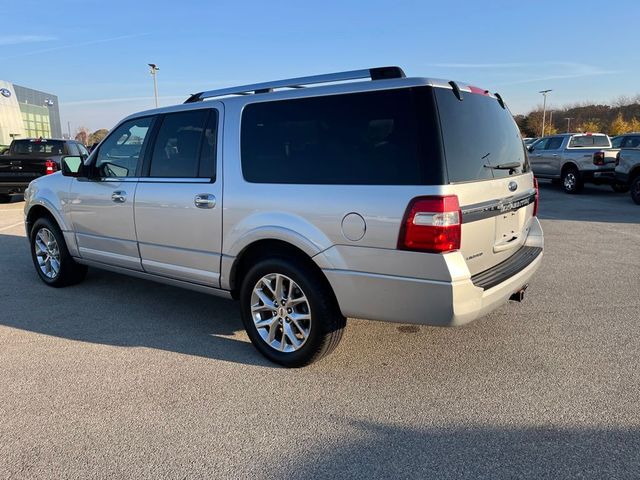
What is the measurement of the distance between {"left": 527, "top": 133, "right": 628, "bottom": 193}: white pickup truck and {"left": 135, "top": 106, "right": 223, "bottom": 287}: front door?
40.8ft

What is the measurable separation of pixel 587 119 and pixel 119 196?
7356cm

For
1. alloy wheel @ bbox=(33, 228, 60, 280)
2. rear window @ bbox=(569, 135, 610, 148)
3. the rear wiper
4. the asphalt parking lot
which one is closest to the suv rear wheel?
rear window @ bbox=(569, 135, 610, 148)

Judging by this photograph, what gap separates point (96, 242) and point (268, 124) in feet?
7.91

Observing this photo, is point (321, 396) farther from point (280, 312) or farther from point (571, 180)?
point (571, 180)

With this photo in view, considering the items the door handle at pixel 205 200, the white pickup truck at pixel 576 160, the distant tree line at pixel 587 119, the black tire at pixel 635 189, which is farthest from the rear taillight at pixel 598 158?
the distant tree line at pixel 587 119

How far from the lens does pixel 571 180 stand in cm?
1464

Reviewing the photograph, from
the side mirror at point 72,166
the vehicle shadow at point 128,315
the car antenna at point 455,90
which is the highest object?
the car antenna at point 455,90

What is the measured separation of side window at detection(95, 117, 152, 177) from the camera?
4.49 metres

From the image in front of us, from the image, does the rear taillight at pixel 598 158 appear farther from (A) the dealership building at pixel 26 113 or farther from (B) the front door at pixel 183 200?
(A) the dealership building at pixel 26 113

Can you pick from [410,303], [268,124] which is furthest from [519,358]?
[268,124]

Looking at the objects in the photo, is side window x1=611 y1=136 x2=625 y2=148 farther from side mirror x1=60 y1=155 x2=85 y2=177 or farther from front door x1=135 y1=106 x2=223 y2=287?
side mirror x1=60 y1=155 x2=85 y2=177

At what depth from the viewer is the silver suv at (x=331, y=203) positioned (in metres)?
2.90

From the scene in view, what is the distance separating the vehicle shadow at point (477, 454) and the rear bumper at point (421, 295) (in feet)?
2.12

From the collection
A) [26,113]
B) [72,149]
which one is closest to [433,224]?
[72,149]
